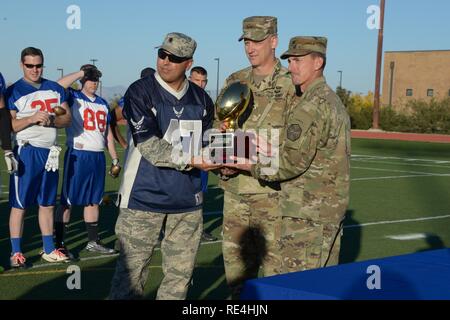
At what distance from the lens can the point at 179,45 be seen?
5.13 metres

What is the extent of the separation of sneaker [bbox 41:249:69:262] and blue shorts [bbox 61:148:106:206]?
2.46 feet

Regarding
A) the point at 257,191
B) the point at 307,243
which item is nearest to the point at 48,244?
the point at 257,191

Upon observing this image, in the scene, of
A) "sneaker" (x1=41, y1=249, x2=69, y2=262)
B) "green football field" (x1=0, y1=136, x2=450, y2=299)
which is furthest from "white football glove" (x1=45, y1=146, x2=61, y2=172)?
"green football field" (x1=0, y1=136, x2=450, y2=299)

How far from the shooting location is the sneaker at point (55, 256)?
8.45 metres

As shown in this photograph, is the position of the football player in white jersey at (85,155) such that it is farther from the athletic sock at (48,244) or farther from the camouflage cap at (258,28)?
the camouflage cap at (258,28)

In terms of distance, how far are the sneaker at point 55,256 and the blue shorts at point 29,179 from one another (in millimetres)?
560

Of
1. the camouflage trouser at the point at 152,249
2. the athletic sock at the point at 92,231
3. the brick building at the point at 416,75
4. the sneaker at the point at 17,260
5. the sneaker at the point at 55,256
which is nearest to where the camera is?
the camouflage trouser at the point at 152,249

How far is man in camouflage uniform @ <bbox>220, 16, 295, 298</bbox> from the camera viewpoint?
18.8 ft

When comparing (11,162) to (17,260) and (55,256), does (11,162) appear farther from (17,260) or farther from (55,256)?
(55,256)

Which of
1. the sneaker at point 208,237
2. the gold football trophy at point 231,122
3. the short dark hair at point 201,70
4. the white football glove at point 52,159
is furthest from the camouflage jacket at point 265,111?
the short dark hair at point 201,70

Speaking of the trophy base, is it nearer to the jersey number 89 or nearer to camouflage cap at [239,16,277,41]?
camouflage cap at [239,16,277,41]

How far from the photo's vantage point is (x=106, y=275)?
311 inches

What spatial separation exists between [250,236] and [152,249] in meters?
0.84
